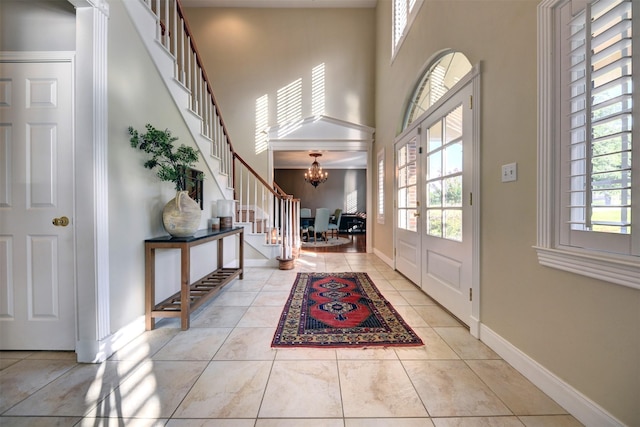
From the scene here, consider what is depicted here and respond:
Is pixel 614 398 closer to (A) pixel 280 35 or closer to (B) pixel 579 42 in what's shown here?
(B) pixel 579 42

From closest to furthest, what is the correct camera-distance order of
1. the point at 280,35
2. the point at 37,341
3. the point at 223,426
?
the point at 223,426
the point at 37,341
the point at 280,35

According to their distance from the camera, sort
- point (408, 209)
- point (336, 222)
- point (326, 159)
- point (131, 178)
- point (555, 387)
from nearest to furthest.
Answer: point (555, 387) < point (131, 178) < point (408, 209) < point (336, 222) < point (326, 159)

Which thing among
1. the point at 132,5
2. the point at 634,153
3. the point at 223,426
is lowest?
the point at 223,426

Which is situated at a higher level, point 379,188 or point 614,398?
point 379,188

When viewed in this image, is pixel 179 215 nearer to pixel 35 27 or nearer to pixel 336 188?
pixel 35 27

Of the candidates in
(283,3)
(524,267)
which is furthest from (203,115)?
Answer: (524,267)

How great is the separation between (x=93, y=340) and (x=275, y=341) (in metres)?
1.14

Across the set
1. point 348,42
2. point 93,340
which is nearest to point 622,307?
point 93,340

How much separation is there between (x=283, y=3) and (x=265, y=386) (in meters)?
6.80

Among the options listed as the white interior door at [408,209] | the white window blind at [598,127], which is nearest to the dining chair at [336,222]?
the white interior door at [408,209]

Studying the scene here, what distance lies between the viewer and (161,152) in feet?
6.91

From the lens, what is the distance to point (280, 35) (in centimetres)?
570

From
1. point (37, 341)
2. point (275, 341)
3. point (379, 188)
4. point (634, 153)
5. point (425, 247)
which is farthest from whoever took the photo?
point (379, 188)

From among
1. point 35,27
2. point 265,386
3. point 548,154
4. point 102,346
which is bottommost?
point 265,386
